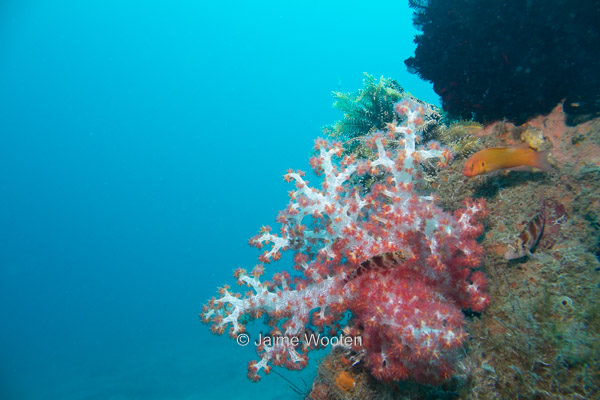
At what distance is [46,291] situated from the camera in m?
85.8

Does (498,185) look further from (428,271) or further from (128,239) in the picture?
(128,239)

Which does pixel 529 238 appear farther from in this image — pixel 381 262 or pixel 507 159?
pixel 381 262

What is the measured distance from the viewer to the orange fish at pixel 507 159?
130 inches

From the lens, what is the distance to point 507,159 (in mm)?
3338

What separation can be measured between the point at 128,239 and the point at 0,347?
60.4 m

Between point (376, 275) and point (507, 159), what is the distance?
193 cm

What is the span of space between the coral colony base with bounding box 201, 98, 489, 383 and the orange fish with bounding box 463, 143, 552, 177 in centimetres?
44

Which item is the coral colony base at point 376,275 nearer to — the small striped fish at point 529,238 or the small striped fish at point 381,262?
the small striped fish at point 381,262

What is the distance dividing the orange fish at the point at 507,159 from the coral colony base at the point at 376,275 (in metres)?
0.44

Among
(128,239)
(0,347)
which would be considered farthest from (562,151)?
(128,239)

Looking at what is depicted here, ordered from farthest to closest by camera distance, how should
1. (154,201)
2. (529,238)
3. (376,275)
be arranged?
(154,201)
(376,275)
(529,238)

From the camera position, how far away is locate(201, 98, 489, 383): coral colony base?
2.90 m

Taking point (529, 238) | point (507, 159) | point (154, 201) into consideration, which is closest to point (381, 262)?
point (529, 238)

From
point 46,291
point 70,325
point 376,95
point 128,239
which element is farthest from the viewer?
point 128,239
